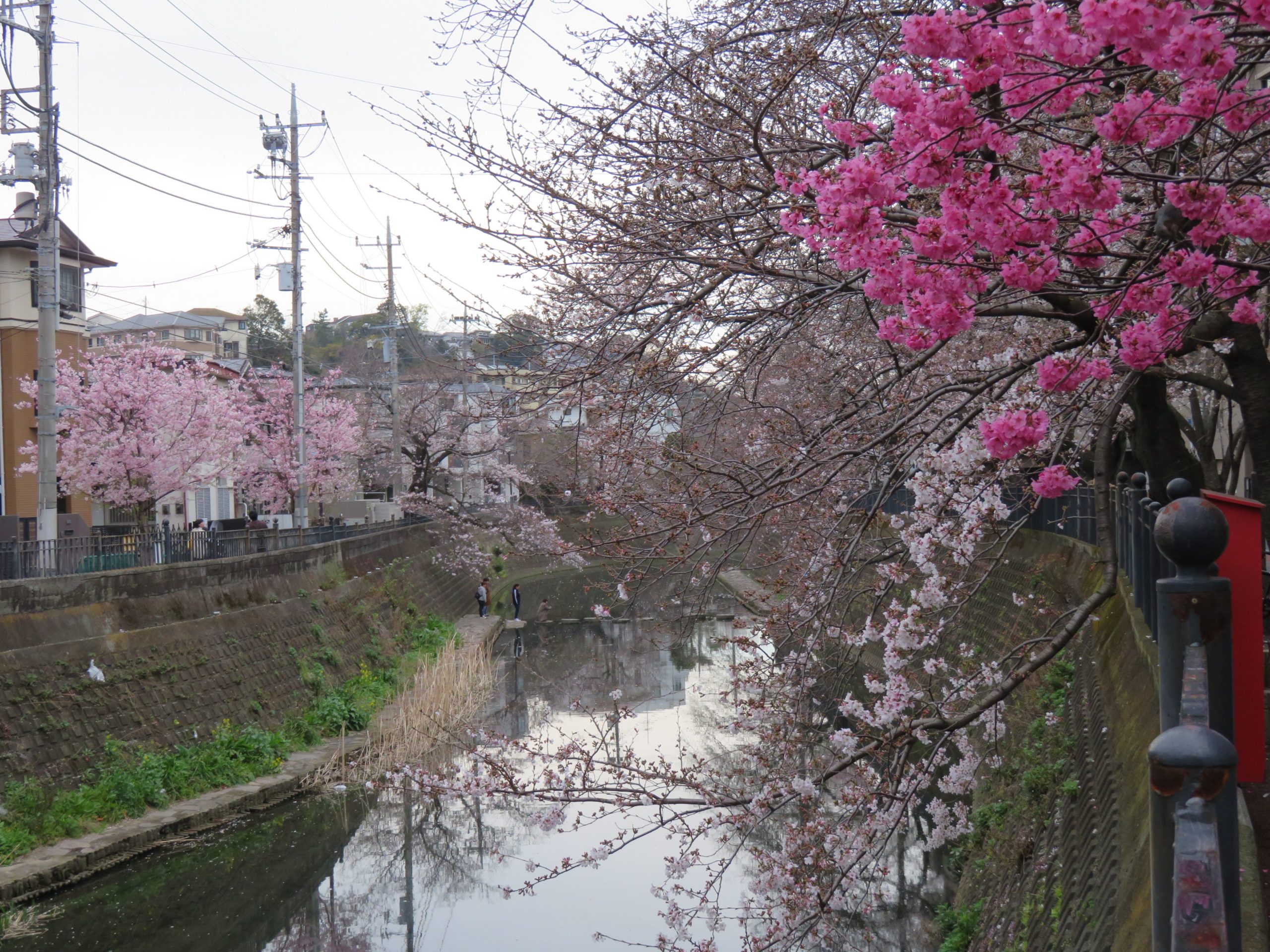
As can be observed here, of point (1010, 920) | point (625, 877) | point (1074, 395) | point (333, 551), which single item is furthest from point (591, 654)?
point (1074, 395)

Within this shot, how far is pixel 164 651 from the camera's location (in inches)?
646

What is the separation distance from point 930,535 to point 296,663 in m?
15.6

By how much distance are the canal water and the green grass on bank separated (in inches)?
33.3

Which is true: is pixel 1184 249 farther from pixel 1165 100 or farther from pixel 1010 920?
pixel 1010 920

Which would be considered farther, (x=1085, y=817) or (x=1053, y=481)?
(x=1085, y=817)

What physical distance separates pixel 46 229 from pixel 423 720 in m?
9.07

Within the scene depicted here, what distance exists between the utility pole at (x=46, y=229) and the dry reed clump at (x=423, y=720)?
5430mm

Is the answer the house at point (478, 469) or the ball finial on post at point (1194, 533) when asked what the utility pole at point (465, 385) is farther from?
the ball finial on post at point (1194, 533)

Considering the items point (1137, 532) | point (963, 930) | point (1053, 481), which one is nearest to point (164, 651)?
point (963, 930)

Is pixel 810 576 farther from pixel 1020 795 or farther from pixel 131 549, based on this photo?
pixel 131 549

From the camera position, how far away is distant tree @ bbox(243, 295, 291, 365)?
70688 mm

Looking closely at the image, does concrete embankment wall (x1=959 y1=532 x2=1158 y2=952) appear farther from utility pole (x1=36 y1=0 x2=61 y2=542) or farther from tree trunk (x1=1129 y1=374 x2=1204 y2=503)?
utility pole (x1=36 y1=0 x2=61 y2=542)

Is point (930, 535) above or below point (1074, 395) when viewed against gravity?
below

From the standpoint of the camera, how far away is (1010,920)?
26.0ft
